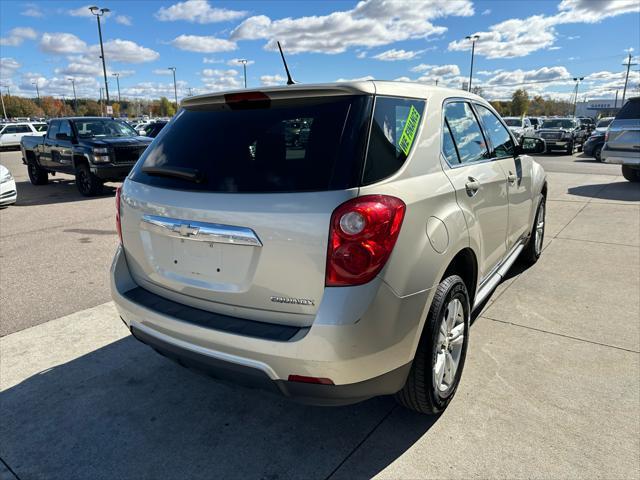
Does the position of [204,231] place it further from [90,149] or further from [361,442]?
[90,149]

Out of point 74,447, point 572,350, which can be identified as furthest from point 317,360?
point 572,350

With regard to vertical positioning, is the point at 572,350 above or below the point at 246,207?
below

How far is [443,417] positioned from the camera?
2.63 m

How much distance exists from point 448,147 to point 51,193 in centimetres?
1168

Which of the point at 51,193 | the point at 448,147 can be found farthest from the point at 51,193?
the point at 448,147

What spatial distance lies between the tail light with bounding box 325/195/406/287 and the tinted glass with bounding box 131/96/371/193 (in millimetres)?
Answer: 125

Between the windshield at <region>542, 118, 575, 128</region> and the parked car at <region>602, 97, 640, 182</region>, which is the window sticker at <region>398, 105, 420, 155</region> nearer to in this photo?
the parked car at <region>602, 97, 640, 182</region>

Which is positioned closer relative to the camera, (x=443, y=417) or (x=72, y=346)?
(x=443, y=417)

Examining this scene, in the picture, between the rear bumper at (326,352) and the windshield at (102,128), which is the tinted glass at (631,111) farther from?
the windshield at (102,128)

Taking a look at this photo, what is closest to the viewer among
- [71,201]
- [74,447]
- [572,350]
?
[74,447]

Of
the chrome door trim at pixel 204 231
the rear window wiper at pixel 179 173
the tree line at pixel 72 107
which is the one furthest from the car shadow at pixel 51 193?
the tree line at pixel 72 107

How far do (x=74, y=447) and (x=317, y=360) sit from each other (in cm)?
152

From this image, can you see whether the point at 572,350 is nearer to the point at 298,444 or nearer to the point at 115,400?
the point at 298,444

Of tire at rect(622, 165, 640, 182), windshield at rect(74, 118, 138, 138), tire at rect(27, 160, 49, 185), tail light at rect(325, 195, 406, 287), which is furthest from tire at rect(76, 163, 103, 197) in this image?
tire at rect(622, 165, 640, 182)
